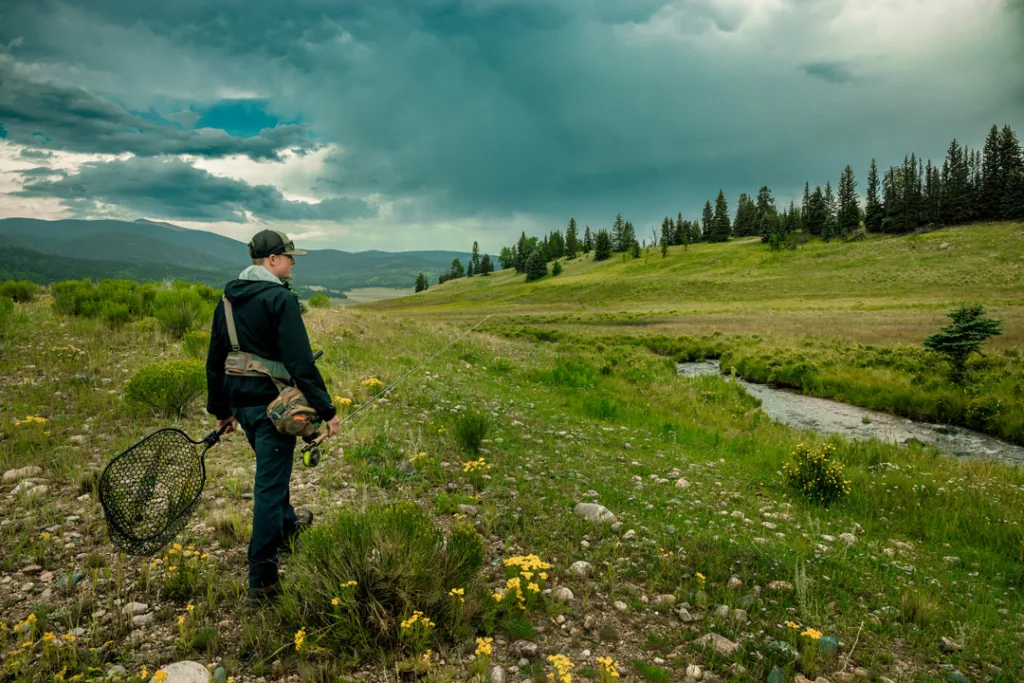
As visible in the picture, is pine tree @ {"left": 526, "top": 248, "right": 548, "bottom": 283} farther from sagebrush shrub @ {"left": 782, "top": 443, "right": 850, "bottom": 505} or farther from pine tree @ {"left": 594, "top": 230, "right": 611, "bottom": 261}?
sagebrush shrub @ {"left": 782, "top": 443, "right": 850, "bottom": 505}

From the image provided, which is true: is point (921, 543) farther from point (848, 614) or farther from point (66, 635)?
point (66, 635)

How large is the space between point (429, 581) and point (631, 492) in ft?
15.3

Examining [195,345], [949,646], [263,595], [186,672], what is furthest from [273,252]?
[195,345]

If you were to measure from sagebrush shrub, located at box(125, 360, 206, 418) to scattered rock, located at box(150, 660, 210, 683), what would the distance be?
697cm

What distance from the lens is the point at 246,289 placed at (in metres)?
4.64

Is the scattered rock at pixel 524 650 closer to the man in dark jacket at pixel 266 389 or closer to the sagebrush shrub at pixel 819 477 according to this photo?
the man in dark jacket at pixel 266 389

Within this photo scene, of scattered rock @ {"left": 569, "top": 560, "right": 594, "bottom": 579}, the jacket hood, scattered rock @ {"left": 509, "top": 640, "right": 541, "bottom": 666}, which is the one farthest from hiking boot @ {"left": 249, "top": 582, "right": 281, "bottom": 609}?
scattered rock @ {"left": 569, "top": 560, "right": 594, "bottom": 579}

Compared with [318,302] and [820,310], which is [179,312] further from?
[820,310]

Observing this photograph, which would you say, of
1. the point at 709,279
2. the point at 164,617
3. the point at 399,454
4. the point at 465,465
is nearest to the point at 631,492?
the point at 465,465

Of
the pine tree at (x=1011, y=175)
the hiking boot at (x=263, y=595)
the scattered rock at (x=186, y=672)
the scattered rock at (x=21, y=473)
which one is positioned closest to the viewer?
the scattered rock at (x=186, y=672)

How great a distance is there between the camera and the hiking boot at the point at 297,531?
4.93m

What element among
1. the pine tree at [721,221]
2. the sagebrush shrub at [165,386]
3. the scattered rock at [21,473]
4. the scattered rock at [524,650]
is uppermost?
the pine tree at [721,221]

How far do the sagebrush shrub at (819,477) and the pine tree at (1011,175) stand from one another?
12998 cm

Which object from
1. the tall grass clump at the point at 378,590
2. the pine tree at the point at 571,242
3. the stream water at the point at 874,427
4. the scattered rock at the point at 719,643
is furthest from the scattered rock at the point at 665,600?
the pine tree at the point at 571,242
